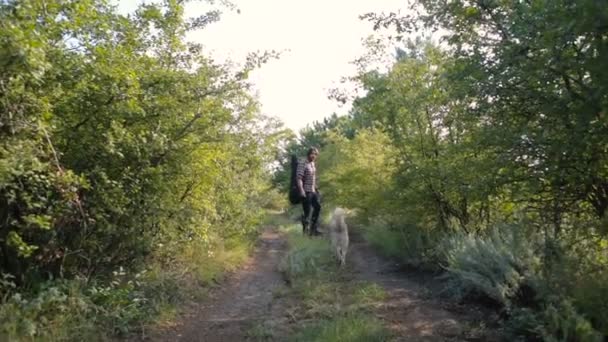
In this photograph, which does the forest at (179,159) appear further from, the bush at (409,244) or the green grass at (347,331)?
the bush at (409,244)

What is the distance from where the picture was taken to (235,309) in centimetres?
671

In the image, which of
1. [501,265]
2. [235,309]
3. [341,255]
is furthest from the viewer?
[341,255]

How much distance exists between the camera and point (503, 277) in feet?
17.2

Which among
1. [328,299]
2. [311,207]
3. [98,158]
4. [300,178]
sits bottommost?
[328,299]

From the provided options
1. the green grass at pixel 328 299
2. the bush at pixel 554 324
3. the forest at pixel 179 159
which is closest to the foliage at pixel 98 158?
the forest at pixel 179 159

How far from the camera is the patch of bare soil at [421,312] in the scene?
4.91 metres

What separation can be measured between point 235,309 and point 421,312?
2375 mm

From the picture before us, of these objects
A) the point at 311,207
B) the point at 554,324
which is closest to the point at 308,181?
the point at 311,207

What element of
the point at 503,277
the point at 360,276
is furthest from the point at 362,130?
the point at 503,277

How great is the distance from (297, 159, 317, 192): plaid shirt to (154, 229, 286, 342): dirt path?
2071 mm

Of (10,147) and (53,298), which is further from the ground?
(10,147)

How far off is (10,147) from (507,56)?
4.23 metres

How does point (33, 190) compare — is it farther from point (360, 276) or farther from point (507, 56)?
point (360, 276)

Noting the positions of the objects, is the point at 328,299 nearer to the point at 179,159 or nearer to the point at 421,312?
the point at 421,312
